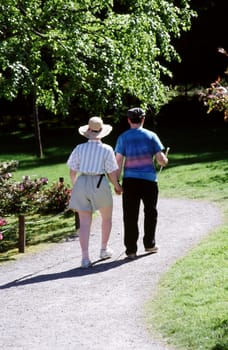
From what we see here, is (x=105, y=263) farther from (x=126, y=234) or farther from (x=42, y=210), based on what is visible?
(x=42, y=210)

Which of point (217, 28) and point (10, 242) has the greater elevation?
point (217, 28)

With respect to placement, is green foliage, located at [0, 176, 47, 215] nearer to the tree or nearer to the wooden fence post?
the tree

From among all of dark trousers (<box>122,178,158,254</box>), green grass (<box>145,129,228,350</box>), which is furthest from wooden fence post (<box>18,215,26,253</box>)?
green grass (<box>145,129,228,350</box>)

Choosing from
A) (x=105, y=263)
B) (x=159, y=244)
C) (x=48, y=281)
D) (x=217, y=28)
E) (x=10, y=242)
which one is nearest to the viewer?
(x=48, y=281)

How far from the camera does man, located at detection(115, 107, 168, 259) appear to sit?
30.6 feet

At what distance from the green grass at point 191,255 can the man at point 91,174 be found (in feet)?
4.21

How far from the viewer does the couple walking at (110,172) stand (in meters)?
9.18

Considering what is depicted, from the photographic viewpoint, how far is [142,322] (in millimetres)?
6895

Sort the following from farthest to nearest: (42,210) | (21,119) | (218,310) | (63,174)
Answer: (21,119) < (63,174) < (42,210) < (218,310)

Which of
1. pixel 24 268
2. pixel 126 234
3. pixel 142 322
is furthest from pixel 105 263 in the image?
pixel 142 322

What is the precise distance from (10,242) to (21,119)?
30272mm

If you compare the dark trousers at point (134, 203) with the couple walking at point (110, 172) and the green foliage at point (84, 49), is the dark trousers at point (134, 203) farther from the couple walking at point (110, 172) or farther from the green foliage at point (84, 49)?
the green foliage at point (84, 49)

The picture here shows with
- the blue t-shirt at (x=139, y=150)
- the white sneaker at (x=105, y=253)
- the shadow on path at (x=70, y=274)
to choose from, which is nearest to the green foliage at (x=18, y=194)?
the white sneaker at (x=105, y=253)

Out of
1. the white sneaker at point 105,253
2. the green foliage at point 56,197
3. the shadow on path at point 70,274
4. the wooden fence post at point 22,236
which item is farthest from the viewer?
the green foliage at point 56,197
